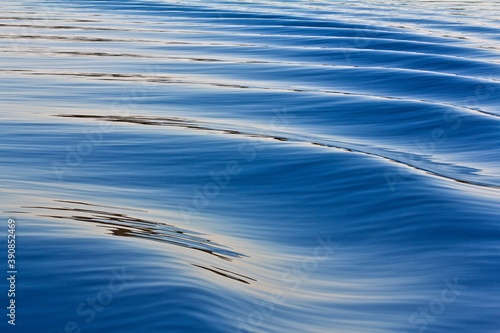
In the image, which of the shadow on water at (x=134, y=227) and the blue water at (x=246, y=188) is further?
the shadow on water at (x=134, y=227)

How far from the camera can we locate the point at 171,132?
23.5ft

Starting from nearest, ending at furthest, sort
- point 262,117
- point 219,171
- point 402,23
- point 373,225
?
point 373,225 < point 219,171 < point 262,117 < point 402,23

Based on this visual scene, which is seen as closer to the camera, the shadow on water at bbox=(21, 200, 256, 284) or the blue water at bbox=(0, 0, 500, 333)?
the blue water at bbox=(0, 0, 500, 333)

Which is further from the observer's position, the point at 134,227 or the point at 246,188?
the point at 246,188

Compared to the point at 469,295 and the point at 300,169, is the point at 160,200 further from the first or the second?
the point at 469,295

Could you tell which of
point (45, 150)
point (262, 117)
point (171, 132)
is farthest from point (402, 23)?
point (45, 150)

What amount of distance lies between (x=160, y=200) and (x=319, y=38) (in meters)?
9.44

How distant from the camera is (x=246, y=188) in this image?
5887 mm

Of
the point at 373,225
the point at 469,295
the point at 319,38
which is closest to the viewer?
the point at 469,295

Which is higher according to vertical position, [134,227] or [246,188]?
[246,188]

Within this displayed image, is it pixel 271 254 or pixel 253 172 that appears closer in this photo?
pixel 271 254

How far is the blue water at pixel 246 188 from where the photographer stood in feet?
12.6

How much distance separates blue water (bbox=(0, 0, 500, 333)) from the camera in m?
3.83

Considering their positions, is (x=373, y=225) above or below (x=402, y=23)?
below
